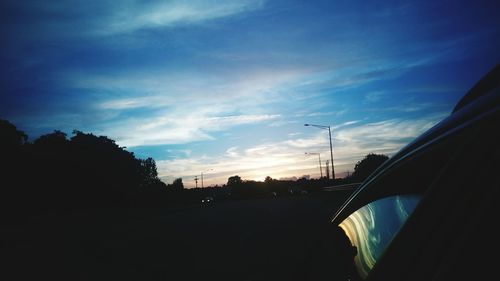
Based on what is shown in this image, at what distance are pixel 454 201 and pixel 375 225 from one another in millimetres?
1020

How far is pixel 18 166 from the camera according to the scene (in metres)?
43.6

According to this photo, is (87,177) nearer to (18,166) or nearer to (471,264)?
(18,166)

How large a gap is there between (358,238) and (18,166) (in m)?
50.1

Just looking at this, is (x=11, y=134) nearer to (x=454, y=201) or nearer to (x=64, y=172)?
(x=64, y=172)

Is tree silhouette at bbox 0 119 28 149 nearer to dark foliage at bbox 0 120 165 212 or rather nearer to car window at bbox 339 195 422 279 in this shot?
dark foliage at bbox 0 120 165 212

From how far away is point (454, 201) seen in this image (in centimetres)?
110

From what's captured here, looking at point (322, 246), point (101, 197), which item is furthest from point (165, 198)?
point (322, 246)

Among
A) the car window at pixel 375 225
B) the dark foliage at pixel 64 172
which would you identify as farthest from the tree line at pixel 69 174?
the car window at pixel 375 225

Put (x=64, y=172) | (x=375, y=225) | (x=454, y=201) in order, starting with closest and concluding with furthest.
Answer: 1. (x=454, y=201)
2. (x=375, y=225)
3. (x=64, y=172)

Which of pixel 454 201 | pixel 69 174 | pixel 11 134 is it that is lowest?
pixel 454 201

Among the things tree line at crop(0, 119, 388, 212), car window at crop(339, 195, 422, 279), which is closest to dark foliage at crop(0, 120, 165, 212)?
tree line at crop(0, 119, 388, 212)

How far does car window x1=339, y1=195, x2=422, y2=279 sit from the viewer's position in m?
1.74

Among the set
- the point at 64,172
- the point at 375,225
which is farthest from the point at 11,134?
the point at 375,225

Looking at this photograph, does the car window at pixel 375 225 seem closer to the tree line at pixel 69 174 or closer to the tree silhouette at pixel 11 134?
the tree line at pixel 69 174
